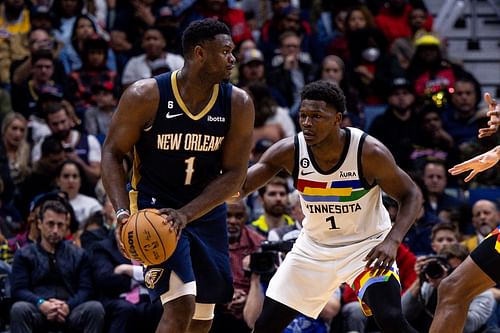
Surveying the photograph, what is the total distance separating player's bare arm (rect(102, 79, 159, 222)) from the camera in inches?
259

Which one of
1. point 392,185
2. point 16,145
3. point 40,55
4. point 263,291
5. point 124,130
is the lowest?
point 263,291

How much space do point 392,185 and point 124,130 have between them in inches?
72.4

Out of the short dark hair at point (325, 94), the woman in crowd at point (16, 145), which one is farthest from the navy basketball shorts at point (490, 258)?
the woman in crowd at point (16, 145)

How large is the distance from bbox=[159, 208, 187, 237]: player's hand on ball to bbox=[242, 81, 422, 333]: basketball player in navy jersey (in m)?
1.01

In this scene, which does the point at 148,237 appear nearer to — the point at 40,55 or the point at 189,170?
the point at 189,170

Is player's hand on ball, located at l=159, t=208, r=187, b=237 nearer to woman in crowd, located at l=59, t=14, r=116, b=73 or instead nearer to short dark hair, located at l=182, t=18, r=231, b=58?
short dark hair, located at l=182, t=18, r=231, b=58

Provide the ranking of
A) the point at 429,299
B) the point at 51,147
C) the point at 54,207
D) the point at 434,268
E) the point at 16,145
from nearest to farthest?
the point at 434,268
the point at 429,299
the point at 54,207
the point at 51,147
the point at 16,145

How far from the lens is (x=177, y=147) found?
6.71 meters

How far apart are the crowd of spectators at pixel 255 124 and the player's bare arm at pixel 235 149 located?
6.88 feet

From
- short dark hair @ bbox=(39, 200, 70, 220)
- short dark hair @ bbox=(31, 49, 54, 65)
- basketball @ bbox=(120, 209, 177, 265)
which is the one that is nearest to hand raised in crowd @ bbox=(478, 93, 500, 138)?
basketball @ bbox=(120, 209, 177, 265)

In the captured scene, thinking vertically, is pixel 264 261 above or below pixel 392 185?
below

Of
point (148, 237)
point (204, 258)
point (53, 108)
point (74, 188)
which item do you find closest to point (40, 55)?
point (53, 108)

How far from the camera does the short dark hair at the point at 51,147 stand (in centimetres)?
1099

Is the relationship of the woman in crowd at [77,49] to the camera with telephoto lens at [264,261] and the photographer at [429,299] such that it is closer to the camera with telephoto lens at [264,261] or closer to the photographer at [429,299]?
the camera with telephoto lens at [264,261]
